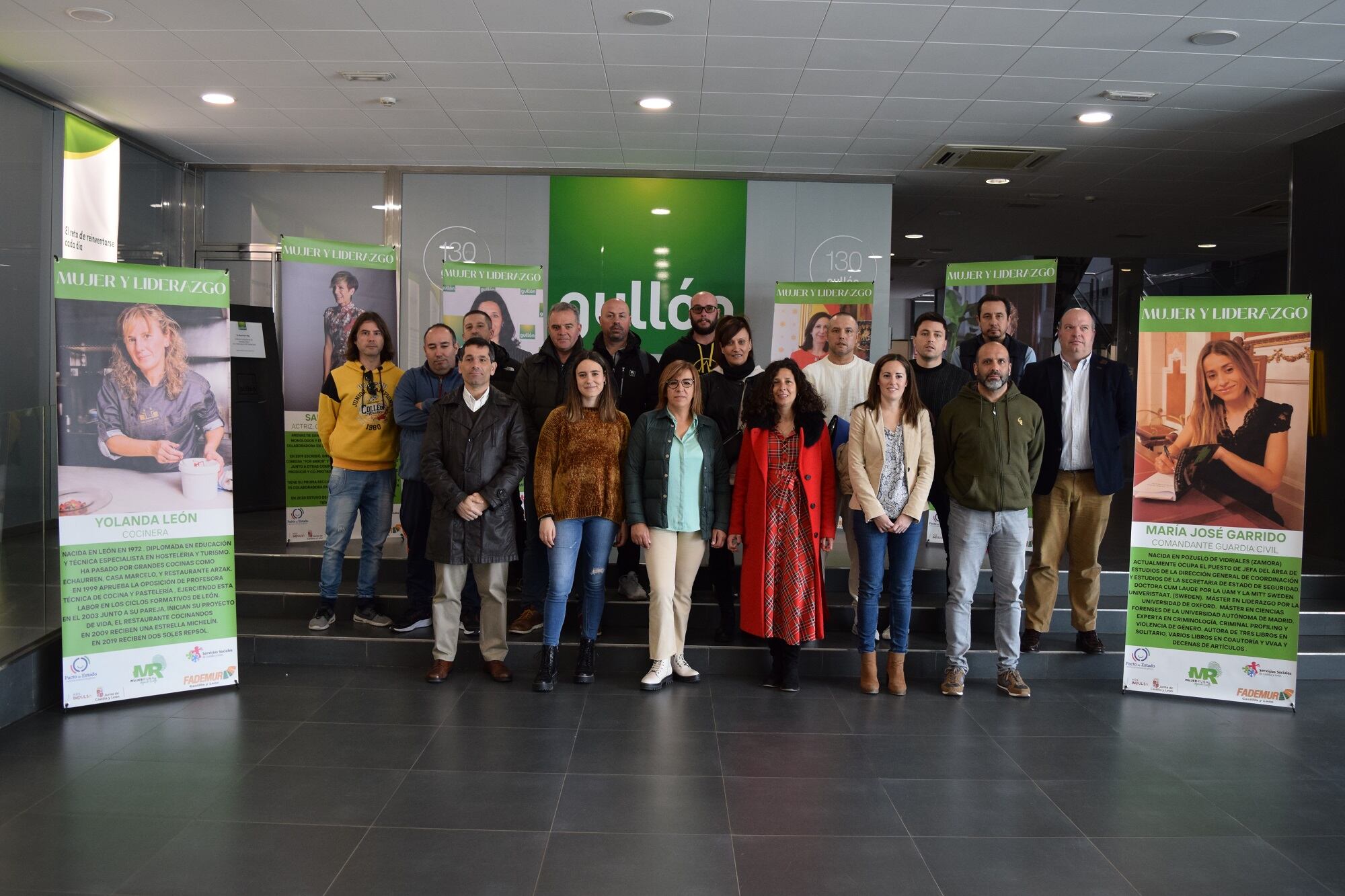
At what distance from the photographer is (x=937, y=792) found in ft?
11.2

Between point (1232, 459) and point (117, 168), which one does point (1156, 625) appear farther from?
point (117, 168)

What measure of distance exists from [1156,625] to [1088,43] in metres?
3.23

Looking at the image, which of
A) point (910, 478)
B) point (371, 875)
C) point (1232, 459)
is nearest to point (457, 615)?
point (371, 875)

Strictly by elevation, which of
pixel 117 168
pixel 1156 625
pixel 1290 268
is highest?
pixel 117 168

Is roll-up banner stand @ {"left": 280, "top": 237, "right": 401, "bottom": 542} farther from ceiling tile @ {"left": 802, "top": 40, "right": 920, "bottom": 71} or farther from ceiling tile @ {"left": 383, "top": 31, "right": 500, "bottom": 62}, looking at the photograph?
ceiling tile @ {"left": 802, "top": 40, "right": 920, "bottom": 71}

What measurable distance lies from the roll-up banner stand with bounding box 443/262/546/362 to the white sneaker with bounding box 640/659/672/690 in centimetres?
274

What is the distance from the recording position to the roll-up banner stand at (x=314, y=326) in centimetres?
589

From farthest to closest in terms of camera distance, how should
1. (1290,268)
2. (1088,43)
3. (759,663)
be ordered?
(1290,268) → (1088,43) → (759,663)

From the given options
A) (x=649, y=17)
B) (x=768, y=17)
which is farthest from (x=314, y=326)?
(x=768, y=17)

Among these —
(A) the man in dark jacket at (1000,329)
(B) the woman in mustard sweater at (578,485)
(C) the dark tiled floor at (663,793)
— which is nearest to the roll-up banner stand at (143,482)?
(C) the dark tiled floor at (663,793)

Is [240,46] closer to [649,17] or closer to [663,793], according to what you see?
[649,17]

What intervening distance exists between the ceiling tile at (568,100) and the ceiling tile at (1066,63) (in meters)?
2.66

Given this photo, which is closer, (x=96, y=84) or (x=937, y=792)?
(x=937, y=792)

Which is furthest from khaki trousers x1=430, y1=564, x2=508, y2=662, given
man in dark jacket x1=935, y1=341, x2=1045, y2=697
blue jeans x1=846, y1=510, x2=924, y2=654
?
man in dark jacket x1=935, y1=341, x2=1045, y2=697
